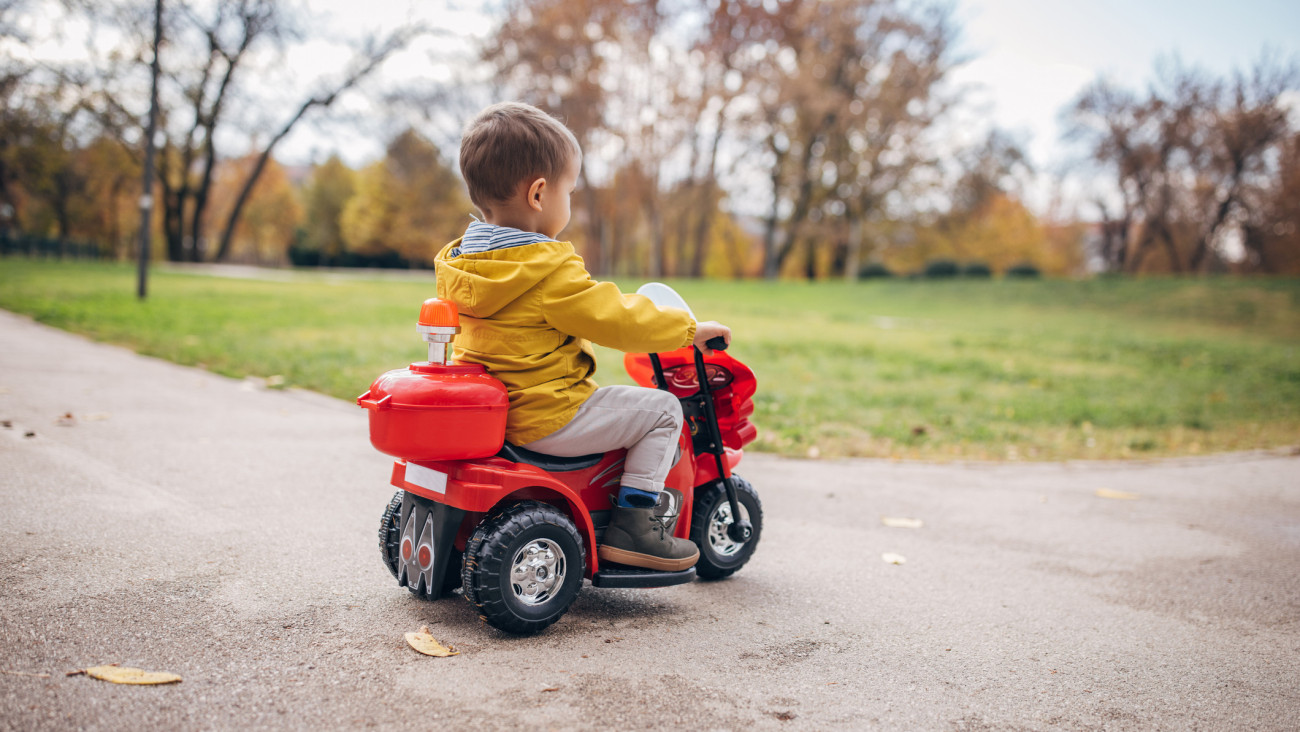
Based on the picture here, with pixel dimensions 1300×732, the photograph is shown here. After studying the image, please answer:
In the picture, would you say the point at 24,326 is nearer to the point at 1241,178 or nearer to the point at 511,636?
the point at 511,636

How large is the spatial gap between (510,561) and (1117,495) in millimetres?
4302

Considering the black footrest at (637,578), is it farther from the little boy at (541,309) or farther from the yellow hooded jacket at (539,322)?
the yellow hooded jacket at (539,322)

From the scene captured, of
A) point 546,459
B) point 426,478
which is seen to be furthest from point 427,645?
point 546,459

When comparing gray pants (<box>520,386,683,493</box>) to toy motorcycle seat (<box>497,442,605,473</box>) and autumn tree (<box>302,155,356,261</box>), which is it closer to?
toy motorcycle seat (<box>497,442,605,473</box>)

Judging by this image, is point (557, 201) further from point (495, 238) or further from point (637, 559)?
point (637, 559)

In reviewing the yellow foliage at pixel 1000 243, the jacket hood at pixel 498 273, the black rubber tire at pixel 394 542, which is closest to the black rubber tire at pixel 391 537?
the black rubber tire at pixel 394 542

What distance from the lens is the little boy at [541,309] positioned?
104 inches

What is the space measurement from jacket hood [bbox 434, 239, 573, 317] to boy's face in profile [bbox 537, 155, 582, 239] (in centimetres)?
13

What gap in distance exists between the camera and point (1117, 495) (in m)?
5.37

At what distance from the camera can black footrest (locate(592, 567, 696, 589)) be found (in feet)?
9.56

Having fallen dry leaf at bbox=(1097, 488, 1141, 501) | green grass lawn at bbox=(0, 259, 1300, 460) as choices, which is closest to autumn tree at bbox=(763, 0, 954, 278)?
green grass lawn at bbox=(0, 259, 1300, 460)

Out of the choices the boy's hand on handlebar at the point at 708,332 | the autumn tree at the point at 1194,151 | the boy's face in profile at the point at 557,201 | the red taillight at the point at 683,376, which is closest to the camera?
the boy's face in profile at the point at 557,201

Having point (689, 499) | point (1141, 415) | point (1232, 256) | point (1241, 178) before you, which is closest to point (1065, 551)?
point (689, 499)

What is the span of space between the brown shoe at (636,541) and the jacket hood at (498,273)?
2.78 feet
